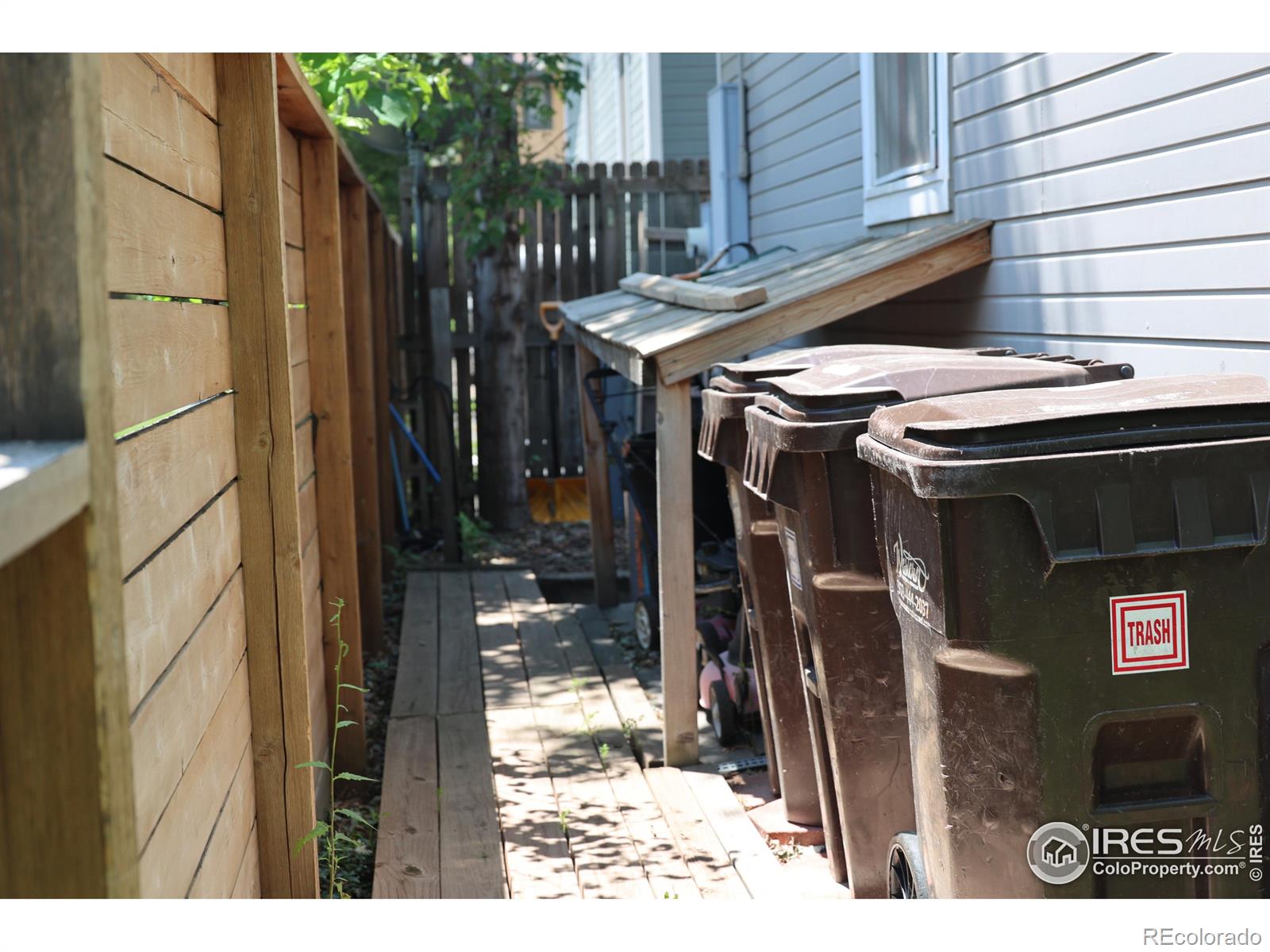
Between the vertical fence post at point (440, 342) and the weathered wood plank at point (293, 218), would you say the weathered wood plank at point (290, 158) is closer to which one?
the weathered wood plank at point (293, 218)

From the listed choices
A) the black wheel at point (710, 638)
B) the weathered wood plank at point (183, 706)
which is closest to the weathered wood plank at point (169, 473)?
the weathered wood plank at point (183, 706)

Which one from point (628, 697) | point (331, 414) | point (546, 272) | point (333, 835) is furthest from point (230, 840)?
point (546, 272)

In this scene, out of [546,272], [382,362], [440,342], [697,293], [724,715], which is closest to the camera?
[724,715]

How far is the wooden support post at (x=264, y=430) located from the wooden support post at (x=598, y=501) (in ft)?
14.9

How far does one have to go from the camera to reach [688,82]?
553 inches

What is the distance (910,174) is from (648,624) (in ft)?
8.65

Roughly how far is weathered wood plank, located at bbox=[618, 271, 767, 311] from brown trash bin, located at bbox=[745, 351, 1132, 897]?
1.22 meters

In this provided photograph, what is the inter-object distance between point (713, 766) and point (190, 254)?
3059 millimetres

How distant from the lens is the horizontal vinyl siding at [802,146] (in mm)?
6914

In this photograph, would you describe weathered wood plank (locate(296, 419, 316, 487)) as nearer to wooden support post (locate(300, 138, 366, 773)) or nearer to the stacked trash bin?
wooden support post (locate(300, 138, 366, 773))

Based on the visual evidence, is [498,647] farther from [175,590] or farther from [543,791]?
[175,590]

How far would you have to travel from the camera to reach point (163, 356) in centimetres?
213

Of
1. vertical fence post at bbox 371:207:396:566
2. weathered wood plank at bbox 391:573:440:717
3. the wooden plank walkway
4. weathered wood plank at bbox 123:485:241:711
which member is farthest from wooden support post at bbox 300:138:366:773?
vertical fence post at bbox 371:207:396:566

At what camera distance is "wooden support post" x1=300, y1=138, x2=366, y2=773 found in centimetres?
488
